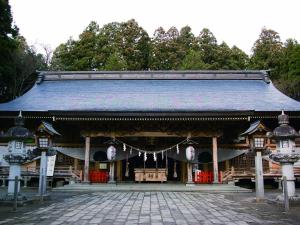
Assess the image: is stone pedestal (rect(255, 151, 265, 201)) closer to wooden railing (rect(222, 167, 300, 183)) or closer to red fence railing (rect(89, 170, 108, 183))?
wooden railing (rect(222, 167, 300, 183))

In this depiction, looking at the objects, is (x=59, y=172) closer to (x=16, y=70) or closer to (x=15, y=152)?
(x=15, y=152)

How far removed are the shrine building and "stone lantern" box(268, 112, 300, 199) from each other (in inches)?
222

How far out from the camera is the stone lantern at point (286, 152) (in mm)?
11047

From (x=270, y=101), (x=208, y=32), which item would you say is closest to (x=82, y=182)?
(x=270, y=101)

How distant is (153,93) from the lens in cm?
2419

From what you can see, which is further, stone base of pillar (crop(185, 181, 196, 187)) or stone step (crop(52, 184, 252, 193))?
stone base of pillar (crop(185, 181, 196, 187))

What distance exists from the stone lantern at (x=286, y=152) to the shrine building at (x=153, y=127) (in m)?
5.63

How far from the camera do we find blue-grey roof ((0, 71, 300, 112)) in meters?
21.2

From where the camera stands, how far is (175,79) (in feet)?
86.7

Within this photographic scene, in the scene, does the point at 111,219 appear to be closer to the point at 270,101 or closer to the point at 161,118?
the point at 161,118

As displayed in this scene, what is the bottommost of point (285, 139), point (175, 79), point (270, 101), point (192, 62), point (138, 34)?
point (285, 139)

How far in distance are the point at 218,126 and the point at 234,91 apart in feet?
17.8

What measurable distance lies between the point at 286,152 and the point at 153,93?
45.3ft

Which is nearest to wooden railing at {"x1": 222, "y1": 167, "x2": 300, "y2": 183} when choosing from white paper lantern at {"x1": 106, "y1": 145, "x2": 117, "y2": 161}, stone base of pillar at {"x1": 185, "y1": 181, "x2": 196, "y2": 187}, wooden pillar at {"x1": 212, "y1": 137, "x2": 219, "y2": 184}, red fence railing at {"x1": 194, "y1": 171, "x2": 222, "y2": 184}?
red fence railing at {"x1": 194, "y1": 171, "x2": 222, "y2": 184}
